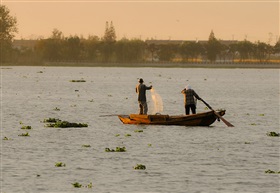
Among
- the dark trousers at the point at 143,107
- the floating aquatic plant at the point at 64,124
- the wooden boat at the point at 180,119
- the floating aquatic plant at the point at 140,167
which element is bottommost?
the floating aquatic plant at the point at 64,124

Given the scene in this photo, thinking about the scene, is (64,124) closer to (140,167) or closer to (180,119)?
(180,119)

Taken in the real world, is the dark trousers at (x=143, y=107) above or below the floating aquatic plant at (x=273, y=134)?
above

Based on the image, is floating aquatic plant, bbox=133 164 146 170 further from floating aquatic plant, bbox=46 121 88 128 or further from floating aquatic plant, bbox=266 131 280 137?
floating aquatic plant, bbox=46 121 88 128

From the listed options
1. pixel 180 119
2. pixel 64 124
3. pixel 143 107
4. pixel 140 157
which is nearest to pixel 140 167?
pixel 140 157

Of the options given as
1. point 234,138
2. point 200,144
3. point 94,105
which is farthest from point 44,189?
point 94,105

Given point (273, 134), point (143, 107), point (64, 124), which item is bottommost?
point (273, 134)

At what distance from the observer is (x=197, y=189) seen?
29.9 metres

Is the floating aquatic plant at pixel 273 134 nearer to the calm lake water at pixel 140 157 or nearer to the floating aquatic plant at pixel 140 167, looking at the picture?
the calm lake water at pixel 140 157

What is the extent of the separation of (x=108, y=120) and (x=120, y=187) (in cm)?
3283

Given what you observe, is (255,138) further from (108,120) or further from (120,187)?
(120,187)

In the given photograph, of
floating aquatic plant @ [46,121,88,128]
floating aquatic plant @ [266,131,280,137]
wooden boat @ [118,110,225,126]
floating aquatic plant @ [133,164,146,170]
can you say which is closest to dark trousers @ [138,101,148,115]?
wooden boat @ [118,110,225,126]

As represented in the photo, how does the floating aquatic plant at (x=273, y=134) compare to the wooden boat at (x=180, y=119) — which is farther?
the wooden boat at (x=180, y=119)

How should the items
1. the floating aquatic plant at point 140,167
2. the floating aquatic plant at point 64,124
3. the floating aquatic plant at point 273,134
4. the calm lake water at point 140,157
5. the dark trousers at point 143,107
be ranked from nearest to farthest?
the calm lake water at point 140,157, the floating aquatic plant at point 140,167, the floating aquatic plant at point 273,134, the dark trousers at point 143,107, the floating aquatic plant at point 64,124

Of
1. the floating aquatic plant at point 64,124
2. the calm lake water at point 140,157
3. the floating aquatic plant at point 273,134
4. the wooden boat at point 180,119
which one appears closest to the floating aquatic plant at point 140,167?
the calm lake water at point 140,157
